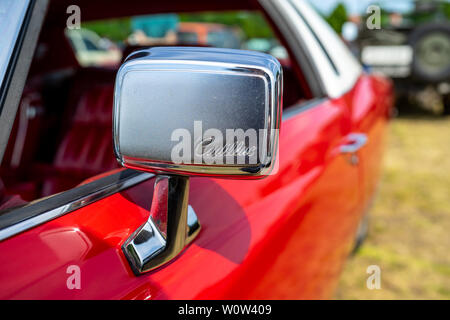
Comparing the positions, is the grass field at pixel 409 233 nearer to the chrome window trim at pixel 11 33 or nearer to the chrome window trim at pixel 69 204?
the chrome window trim at pixel 69 204

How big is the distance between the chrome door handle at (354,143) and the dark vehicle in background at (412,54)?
4.17 meters

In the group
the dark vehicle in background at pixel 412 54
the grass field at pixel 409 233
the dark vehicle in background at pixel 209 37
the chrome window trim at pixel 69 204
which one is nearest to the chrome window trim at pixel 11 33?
the chrome window trim at pixel 69 204

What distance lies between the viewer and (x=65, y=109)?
245cm

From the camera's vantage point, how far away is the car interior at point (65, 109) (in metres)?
2.02

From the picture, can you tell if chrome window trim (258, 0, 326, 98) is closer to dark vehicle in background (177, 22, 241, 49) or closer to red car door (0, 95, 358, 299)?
red car door (0, 95, 358, 299)

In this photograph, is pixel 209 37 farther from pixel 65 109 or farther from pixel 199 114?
pixel 199 114

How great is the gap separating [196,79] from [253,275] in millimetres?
536

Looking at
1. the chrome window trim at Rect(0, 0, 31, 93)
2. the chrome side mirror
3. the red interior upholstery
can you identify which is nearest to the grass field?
the red interior upholstery

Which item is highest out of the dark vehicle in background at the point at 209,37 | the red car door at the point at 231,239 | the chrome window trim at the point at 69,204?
the dark vehicle in background at the point at 209,37

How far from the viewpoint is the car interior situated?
2.02 m

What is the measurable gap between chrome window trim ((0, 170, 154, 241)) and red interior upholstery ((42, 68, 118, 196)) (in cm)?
97

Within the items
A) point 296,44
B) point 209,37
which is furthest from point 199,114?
point 209,37

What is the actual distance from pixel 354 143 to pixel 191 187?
1014 mm

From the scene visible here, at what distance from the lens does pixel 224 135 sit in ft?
2.23
